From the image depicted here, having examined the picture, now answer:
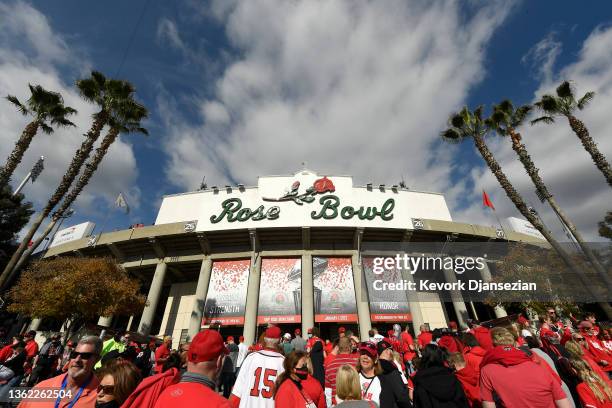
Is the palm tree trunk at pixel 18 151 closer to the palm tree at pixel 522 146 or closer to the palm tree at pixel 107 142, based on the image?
the palm tree at pixel 107 142

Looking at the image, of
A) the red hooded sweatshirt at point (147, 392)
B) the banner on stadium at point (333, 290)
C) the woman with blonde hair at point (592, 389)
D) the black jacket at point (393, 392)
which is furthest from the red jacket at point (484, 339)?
the banner on stadium at point (333, 290)

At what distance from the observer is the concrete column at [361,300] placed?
59.9 feet

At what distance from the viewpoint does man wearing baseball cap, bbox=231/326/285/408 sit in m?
3.38

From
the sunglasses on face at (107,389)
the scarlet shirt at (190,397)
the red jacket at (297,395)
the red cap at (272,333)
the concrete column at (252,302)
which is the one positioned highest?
the concrete column at (252,302)

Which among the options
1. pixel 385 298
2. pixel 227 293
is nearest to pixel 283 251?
pixel 227 293

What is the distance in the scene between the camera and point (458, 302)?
20625 millimetres

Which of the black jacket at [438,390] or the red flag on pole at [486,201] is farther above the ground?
the red flag on pole at [486,201]

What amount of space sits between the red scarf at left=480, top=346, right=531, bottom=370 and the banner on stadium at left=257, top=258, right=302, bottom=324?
56.6 feet

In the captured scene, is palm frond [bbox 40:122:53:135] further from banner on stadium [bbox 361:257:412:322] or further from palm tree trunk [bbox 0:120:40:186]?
banner on stadium [bbox 361:257:412:322]

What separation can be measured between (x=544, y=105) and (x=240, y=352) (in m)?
24.4

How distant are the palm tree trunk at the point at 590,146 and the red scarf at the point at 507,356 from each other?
19.3 metres

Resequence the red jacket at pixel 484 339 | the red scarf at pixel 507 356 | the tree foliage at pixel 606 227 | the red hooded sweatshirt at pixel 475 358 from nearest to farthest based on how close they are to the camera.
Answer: the red scarf at pixel 507 356
the red hooded sweatshirt at pixel 475 358
the red jacket at pixel 484 339
the tree foliage at pixel 606 227

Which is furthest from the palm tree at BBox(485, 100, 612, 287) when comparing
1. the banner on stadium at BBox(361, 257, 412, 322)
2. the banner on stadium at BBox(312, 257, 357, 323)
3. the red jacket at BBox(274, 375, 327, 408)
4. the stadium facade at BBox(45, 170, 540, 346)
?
the red jacket at BBox(274, 375, 327, 408)

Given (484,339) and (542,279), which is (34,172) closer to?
(484,339)
